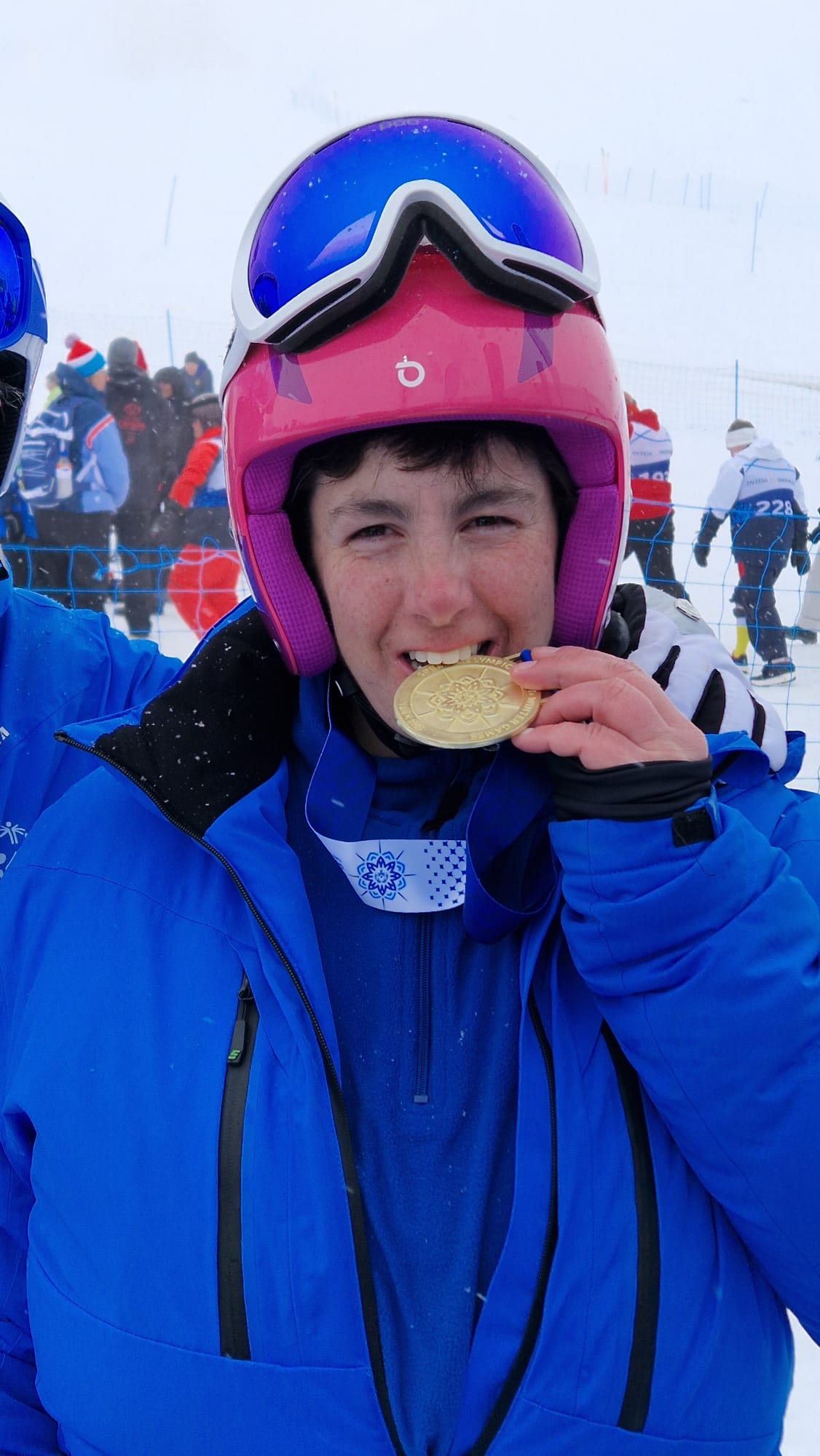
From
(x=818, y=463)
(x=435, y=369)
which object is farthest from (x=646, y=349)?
(x=435, y=369)

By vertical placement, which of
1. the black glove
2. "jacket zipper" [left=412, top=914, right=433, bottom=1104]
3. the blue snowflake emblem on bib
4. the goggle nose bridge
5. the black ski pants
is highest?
the goggle nose bridge

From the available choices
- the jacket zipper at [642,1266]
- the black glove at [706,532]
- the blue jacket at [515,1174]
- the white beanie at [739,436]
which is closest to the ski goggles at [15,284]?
the blue jacket at [515,1174]

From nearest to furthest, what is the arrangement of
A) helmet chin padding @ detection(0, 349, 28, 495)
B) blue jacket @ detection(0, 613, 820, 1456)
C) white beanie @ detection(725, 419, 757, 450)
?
blue jacket @ detection(0, 613, 820, 1456)
helmet chin padding @ detection(0, 349, 28, 495)
white beanie @ detection(725, 419, 757, 450)

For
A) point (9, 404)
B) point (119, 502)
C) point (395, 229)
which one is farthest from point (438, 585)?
point (119, 502)

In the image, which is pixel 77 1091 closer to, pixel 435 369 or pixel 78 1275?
pixel 78 1275

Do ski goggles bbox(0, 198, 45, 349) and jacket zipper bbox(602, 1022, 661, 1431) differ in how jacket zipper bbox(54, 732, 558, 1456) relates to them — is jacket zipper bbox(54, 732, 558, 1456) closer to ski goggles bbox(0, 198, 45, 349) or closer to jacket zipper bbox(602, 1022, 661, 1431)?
jacket zipper bbox(602, 1022, 661, 1431)

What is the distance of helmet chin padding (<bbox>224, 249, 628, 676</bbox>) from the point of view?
4.74ft

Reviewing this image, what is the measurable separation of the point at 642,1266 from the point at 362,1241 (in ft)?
1.07

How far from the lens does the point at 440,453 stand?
145 cm

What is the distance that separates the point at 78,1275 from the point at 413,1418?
0.44m

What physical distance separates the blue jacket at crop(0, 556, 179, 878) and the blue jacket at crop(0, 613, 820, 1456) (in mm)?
617

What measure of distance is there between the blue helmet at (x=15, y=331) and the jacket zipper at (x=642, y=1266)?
173 centimetres

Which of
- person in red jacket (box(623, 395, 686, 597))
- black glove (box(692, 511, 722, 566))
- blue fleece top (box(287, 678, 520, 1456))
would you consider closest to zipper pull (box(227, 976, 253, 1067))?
blue fleece top (box(287, 678, 520, 1456))

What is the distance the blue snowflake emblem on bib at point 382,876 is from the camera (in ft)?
4.99
